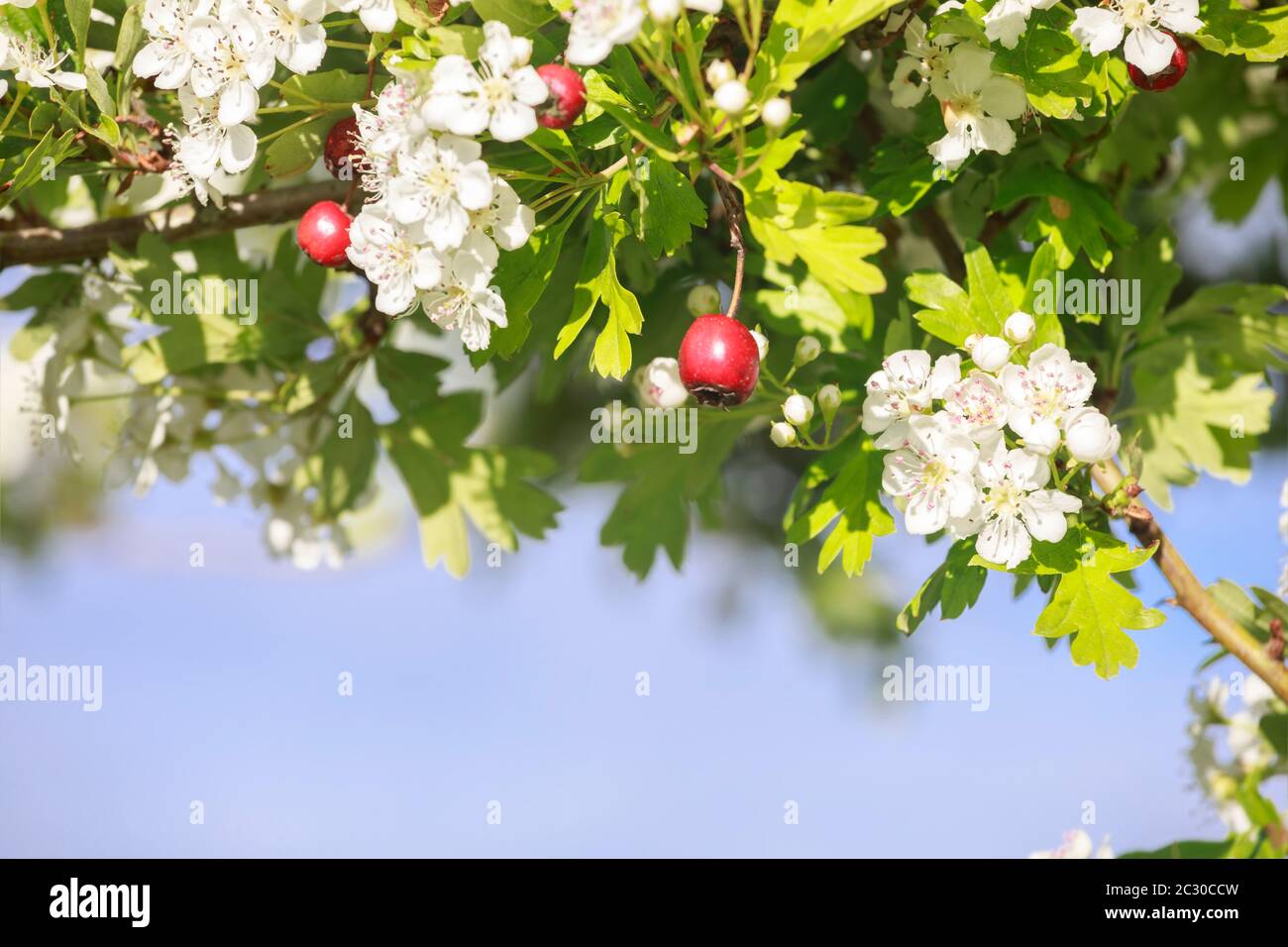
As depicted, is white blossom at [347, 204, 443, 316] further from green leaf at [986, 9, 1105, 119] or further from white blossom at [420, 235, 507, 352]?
green leaf at [986, 9, 1105, 119]

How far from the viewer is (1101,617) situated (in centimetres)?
117

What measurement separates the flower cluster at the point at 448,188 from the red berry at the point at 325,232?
0.07 metres

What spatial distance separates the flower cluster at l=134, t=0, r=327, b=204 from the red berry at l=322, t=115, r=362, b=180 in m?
0.07

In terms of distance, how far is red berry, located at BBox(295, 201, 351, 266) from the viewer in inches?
46.5

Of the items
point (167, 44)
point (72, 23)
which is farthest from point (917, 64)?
Answer: point (72, 23)

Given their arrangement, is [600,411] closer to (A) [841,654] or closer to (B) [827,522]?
(B) [827,522]

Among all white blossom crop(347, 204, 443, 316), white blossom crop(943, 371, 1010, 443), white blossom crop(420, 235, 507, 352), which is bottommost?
white blossom crop(943, 371, 1010, 443)

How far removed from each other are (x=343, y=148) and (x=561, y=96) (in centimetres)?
28

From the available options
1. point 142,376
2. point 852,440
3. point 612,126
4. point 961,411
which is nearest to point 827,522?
point 852,440

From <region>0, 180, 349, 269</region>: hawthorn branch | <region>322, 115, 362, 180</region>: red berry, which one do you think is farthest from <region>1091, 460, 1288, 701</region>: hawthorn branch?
<region>0, 180, 349, 269</region>: hawthorn branch

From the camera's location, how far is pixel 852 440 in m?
1.34

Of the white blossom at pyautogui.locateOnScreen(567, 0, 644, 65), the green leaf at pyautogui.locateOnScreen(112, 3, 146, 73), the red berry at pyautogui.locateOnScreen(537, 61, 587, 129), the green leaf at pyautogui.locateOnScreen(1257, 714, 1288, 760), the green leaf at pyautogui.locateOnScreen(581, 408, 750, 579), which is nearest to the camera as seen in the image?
the white blossom at pyautogui.locateOnScreen(567, 0, 644, 65)

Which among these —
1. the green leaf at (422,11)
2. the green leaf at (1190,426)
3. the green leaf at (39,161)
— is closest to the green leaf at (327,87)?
the green leaf at (422,11)
